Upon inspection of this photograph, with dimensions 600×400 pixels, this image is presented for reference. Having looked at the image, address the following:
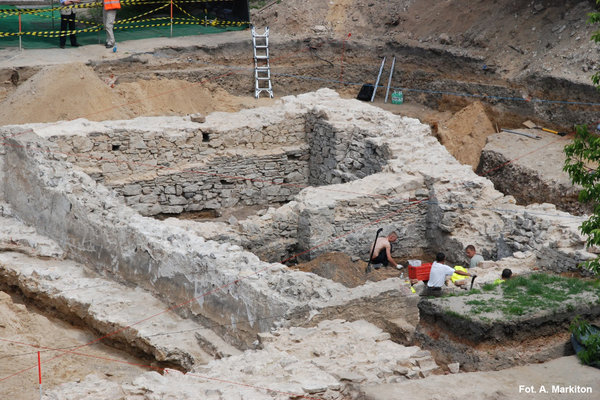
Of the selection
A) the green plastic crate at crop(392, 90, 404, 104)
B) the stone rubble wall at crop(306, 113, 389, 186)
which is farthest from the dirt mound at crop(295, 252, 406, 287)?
the green plastic crate at crop(392, 90, 404, 104)

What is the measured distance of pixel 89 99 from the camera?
18.2 meters

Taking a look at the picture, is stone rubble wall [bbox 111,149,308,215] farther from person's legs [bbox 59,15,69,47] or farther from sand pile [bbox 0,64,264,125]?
person's legs [bbox 59,15,69,47]

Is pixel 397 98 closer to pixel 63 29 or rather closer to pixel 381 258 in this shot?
pixel 63 29

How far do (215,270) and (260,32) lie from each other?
13.3m

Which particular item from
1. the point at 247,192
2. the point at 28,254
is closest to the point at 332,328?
the point at 28,254

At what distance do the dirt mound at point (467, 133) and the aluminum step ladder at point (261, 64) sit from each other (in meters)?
4.29

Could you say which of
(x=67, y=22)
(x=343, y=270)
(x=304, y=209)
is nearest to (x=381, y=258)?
(x=343, y=270)

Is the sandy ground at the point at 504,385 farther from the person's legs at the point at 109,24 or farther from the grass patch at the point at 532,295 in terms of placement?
the person's legs at the point at 109,24

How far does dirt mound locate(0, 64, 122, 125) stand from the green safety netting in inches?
113

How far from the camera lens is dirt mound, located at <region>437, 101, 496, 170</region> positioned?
61.3 feet

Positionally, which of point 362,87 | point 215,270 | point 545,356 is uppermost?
point 362,87

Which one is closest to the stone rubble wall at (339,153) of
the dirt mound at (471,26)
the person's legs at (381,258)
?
the person's legs at (381,258)

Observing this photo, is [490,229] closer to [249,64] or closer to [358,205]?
[358,205]

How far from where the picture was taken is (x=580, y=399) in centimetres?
877
